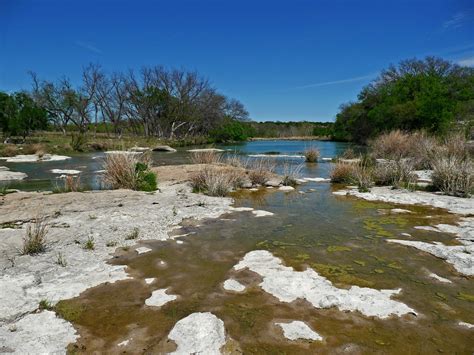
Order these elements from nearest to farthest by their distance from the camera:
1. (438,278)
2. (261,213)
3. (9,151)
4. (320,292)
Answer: (320,292) < (438,278) < (261,213) < (9,151)

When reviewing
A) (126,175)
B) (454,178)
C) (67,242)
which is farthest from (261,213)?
(454,178)

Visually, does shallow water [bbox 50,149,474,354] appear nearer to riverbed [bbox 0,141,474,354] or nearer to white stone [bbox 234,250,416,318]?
riverbed [bbox 0,141,474,354]

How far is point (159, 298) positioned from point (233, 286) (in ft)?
2.84

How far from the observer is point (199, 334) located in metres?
3.08

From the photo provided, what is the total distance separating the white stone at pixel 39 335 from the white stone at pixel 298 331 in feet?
6.17

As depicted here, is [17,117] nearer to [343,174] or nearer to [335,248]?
[343,174]

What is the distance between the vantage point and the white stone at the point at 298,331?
309 centimetres

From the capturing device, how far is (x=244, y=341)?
9.96ft

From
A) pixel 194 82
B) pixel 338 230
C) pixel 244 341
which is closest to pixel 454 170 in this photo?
pixel 338 230

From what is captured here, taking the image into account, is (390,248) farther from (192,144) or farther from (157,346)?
(192,144)

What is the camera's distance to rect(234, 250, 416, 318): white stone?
3598mm

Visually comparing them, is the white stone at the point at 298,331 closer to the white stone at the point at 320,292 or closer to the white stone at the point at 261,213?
the white stone at the point at 320,292

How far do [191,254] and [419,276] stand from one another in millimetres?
3133

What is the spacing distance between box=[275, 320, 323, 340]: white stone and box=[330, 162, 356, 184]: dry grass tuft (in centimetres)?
1030
